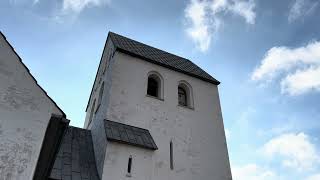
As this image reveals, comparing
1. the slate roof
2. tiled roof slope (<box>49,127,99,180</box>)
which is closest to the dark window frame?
the slate roof

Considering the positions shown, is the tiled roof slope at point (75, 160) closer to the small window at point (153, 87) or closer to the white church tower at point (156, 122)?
the white church tower at point (156, 122)

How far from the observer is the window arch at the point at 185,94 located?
54.5ft

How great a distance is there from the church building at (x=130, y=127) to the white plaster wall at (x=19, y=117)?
0.9 inches

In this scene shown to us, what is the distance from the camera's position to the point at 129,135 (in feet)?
40.7

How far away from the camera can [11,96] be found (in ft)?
26.8

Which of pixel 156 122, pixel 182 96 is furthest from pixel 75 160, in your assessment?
pixel 182 96

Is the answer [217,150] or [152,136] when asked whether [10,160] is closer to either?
[152,136]

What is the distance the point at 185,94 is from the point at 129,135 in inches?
230

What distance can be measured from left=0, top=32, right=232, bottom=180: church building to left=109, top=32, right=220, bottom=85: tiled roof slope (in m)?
0.06

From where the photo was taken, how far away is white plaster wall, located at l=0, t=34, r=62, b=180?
7562mm

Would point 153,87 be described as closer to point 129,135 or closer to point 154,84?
point 154,84

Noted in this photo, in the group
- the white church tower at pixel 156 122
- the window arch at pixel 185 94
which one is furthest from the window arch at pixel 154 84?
the window arch at pixel 185 94

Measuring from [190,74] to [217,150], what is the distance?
498 cm

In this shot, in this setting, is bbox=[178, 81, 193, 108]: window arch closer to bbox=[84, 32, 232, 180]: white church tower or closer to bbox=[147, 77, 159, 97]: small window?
bbox=[84, 32, 232, 180]: white church tower
